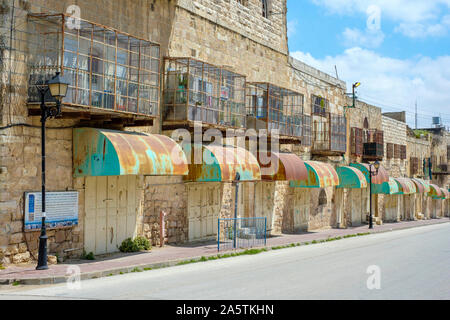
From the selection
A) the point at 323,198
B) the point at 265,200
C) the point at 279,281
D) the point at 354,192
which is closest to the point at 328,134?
the point at 323,198

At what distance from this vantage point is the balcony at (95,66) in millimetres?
12367

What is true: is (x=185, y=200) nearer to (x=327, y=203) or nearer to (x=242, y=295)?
(x=242, y=295)

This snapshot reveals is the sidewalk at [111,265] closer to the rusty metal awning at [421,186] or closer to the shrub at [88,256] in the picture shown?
the shrub at [88,256]

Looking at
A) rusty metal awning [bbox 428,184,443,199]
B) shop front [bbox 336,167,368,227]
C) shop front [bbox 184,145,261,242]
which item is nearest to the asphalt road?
shop front [bbox 184,145,261,242]

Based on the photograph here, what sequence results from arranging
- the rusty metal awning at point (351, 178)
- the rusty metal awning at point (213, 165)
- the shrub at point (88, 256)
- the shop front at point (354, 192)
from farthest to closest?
the shop front at point (354, 192), the rusty metal awning at point (351, 178), the rusty metal awning at point (213, 165), the shrub at point (88, 256)

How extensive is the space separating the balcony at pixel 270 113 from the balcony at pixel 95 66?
667 centimetres

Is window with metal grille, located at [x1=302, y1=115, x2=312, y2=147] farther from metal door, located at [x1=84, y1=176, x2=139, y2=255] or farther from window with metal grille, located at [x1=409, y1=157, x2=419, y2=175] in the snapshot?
window with metal grille, located at [x1=409, y1=157, x2=419, y2=175]

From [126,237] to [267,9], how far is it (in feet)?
45.0

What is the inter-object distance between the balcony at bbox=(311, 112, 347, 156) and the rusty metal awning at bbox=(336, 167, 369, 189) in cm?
125

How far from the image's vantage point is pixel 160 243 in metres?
16.7

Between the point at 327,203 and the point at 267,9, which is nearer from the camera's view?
the point at 267,9

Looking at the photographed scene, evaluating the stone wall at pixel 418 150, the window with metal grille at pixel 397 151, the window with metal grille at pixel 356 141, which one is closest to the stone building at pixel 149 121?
the window with metal grille at pixel 356 141

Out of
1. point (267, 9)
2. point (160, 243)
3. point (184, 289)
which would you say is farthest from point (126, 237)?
point (267, 9)

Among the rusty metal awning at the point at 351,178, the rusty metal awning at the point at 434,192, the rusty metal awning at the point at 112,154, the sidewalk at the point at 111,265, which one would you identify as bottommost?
the sidewalk at the point at 111,265
